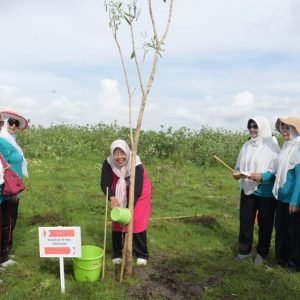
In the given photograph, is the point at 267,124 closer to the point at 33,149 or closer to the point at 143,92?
the point at 143,92

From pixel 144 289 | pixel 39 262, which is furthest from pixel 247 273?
pixel 39 262

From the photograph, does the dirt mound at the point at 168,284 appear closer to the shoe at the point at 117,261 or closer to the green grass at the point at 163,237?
the green grass at the point at 163,237

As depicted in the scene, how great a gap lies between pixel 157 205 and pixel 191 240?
257 cm

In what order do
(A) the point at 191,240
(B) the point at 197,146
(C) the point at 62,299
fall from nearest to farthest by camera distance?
(C) the point at 62,299
(A) the point at 191,240
(B) the point at 197,146

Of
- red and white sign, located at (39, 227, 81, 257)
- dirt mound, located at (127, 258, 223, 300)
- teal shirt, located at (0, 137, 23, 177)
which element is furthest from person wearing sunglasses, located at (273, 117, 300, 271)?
teal shirt, located at (0, 137, 23, 177)

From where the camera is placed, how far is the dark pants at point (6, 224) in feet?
17.1

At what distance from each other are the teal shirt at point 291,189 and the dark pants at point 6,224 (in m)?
3.21

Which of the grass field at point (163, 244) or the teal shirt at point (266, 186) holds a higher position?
the teal shirt at point (266, 186)

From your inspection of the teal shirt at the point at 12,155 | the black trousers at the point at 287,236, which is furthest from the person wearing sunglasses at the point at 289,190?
the teal shirt at the point at 12,155

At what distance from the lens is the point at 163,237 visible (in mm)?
6922

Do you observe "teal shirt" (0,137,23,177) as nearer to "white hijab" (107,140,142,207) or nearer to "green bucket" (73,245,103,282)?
"white hijab" (107,140,142,207)

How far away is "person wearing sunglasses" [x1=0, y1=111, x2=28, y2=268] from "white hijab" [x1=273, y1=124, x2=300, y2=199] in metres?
3.15

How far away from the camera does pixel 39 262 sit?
558 centimetres

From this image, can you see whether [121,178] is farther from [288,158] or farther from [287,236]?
[287,236]
